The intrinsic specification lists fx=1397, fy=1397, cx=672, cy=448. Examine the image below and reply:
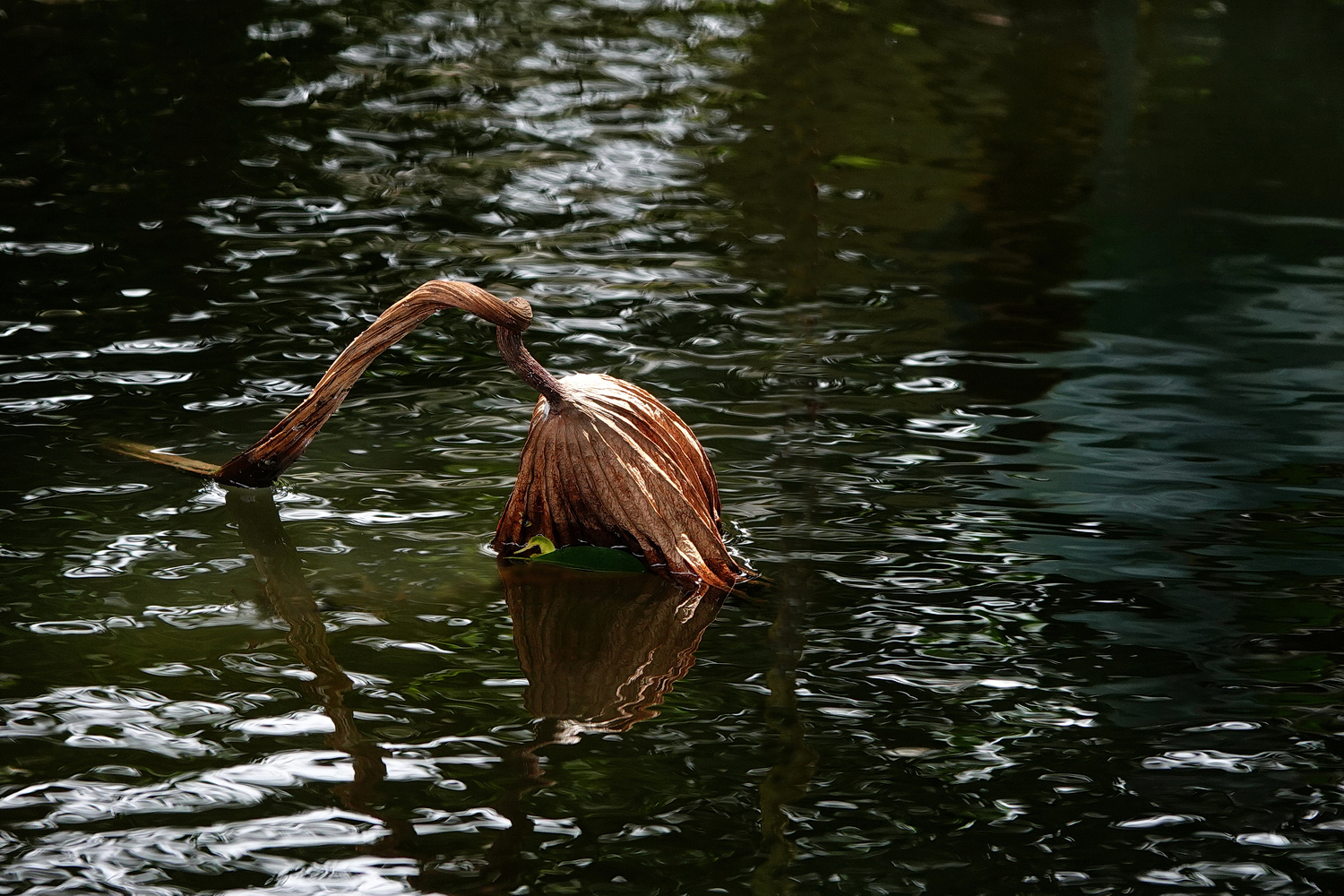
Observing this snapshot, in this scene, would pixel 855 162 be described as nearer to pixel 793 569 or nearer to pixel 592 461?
pixel 793 569

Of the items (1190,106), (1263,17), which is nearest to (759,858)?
(1190,106)

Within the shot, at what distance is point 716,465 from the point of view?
2695mm

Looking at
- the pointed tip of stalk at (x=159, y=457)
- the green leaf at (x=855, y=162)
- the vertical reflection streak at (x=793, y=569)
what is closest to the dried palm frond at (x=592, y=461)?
the vertical reflection streak at (x=793, y=569)

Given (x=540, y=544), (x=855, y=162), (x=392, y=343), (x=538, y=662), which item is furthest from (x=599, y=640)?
(x=855, y=162)

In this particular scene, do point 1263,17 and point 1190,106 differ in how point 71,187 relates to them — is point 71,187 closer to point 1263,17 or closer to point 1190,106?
point 1190,106

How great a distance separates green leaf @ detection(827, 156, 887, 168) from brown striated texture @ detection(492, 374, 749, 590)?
8.56ft

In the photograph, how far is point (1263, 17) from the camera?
21.7ft

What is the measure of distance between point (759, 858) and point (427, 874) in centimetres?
38

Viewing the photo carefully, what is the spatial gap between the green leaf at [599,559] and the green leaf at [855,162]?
272 centimetres

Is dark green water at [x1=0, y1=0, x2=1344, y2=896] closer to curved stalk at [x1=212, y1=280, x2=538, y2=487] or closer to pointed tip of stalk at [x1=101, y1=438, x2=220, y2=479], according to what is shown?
pointed tip of stalk at [x1=101, y1=438, x2=220, y2=479]

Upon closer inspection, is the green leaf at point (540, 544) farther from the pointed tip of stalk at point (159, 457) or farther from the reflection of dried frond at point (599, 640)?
the pointed tip of stalk at point (159, 457)

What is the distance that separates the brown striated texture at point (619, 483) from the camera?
2.16 metres

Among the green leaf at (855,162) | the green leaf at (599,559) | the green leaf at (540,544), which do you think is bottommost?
the green leaf at (599,559)

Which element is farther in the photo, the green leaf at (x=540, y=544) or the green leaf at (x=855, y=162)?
the green leaf at (x=855, y=162)
